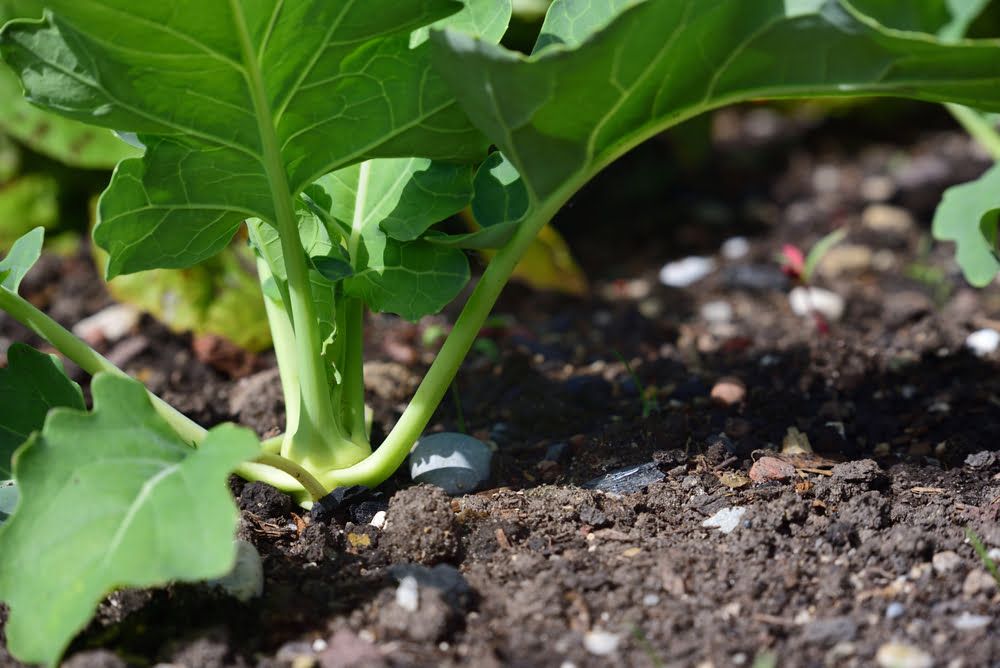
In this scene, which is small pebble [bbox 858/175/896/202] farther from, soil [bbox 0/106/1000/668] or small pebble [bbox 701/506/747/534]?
small pebble [bbox 701/506/747/534]

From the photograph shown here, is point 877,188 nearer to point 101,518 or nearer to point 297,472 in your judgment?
point 297,472

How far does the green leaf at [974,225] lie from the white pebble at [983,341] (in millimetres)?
372

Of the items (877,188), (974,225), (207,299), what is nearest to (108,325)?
(207,299)

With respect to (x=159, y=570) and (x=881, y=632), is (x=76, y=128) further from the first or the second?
(x=881, y=632)

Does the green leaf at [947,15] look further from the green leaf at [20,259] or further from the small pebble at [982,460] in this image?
the green leaf at [20,259]

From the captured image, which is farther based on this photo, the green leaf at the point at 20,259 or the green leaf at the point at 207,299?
the green leaf at the point at 207,299

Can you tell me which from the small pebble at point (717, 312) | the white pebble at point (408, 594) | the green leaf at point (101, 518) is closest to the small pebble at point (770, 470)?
the white pebble at point (408, 594)

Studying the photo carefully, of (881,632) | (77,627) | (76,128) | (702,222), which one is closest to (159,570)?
(77,627)

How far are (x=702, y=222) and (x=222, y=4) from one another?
2.35 m

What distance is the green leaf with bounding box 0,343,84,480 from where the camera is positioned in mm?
1566

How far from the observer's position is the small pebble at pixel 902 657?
1.19 metres

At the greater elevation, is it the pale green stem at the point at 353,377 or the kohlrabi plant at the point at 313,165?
the kohlrabi plant at the point at 313,165

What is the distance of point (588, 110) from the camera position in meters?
1.37

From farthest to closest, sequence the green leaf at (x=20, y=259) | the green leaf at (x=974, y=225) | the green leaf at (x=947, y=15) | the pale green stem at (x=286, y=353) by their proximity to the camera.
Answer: the green leaf at (x=947, y=15) < the green leaf at (x=974, y=225) < the pale green stem at (x=286, y=353) < the green leaf at (x=20, y=259)
